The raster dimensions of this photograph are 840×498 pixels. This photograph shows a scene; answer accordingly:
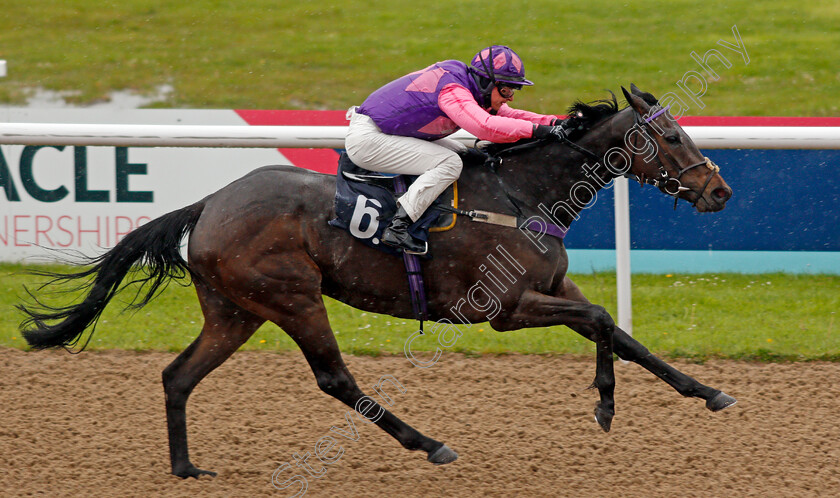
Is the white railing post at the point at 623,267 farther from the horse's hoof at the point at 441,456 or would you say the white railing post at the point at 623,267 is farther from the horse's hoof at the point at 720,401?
the horse's hoof at the point at 441,456

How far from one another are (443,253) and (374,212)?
339 mm

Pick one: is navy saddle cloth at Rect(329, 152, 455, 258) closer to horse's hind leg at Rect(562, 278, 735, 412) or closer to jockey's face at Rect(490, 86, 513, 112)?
jockey's face at Rect(490, 86, 513, 112)

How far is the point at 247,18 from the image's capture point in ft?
38.5

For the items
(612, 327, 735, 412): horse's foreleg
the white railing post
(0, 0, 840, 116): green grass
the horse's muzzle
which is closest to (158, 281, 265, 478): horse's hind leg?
(612, 327, 735, 412): horse's foreleg

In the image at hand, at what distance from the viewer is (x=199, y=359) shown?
4.07 m

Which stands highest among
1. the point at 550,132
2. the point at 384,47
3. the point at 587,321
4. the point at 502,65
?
the point at 384,47

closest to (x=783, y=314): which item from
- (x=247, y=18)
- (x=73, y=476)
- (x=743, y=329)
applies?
(x=743, y=329)

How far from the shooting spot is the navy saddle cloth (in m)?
3.88

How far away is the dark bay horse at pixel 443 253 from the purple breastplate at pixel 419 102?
28cm

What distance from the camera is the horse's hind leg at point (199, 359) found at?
403cm

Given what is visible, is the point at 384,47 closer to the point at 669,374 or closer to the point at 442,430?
the point at 442,430

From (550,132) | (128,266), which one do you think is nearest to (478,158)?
(550,132)

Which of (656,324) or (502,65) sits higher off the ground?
(502,65)

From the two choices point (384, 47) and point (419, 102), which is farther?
point (384, 47)
